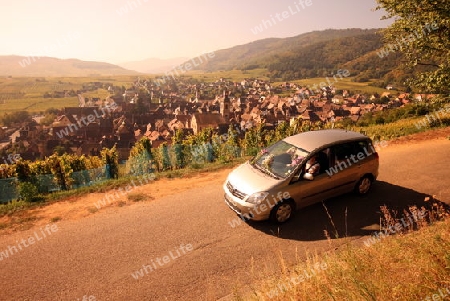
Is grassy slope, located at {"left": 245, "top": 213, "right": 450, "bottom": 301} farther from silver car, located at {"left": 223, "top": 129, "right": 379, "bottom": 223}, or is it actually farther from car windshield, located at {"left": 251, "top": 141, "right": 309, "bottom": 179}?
car windshield, located at {"left": 251, "top": 141, "right": 309, "bottom": 179}

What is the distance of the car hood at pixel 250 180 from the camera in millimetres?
6977

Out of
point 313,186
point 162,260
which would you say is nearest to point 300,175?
point 313,186

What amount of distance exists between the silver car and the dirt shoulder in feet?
9.62

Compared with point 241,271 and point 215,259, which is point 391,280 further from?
point 215,259

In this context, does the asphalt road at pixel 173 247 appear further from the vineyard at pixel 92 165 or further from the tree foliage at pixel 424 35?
the tree foliage at pixel 424 35

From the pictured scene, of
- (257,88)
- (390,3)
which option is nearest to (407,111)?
(390,3)

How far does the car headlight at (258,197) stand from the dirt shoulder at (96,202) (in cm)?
353

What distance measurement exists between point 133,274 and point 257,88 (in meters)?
173

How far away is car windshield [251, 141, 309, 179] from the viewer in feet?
24.3

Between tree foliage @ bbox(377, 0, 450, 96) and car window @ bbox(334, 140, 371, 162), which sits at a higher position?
tree foliage @ bbox(377, 0, 450, 96)

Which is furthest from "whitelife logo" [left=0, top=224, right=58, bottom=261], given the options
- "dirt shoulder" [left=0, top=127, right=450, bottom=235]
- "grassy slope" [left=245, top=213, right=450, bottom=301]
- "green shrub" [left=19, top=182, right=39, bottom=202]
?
"grassy slope" [left=245, top=213, right=450, bottom=301]

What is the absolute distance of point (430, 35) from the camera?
1287 cm

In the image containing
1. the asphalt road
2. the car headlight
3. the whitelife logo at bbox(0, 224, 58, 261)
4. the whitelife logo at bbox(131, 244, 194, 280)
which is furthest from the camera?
the car headlight

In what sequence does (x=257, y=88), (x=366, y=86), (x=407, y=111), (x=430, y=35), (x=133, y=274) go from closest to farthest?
1. (x=133, y=274)
2. (x=430, y=35)
3. (x=407, y=111)
4. (x=366, y=86)
5. (x=257, y=88)
